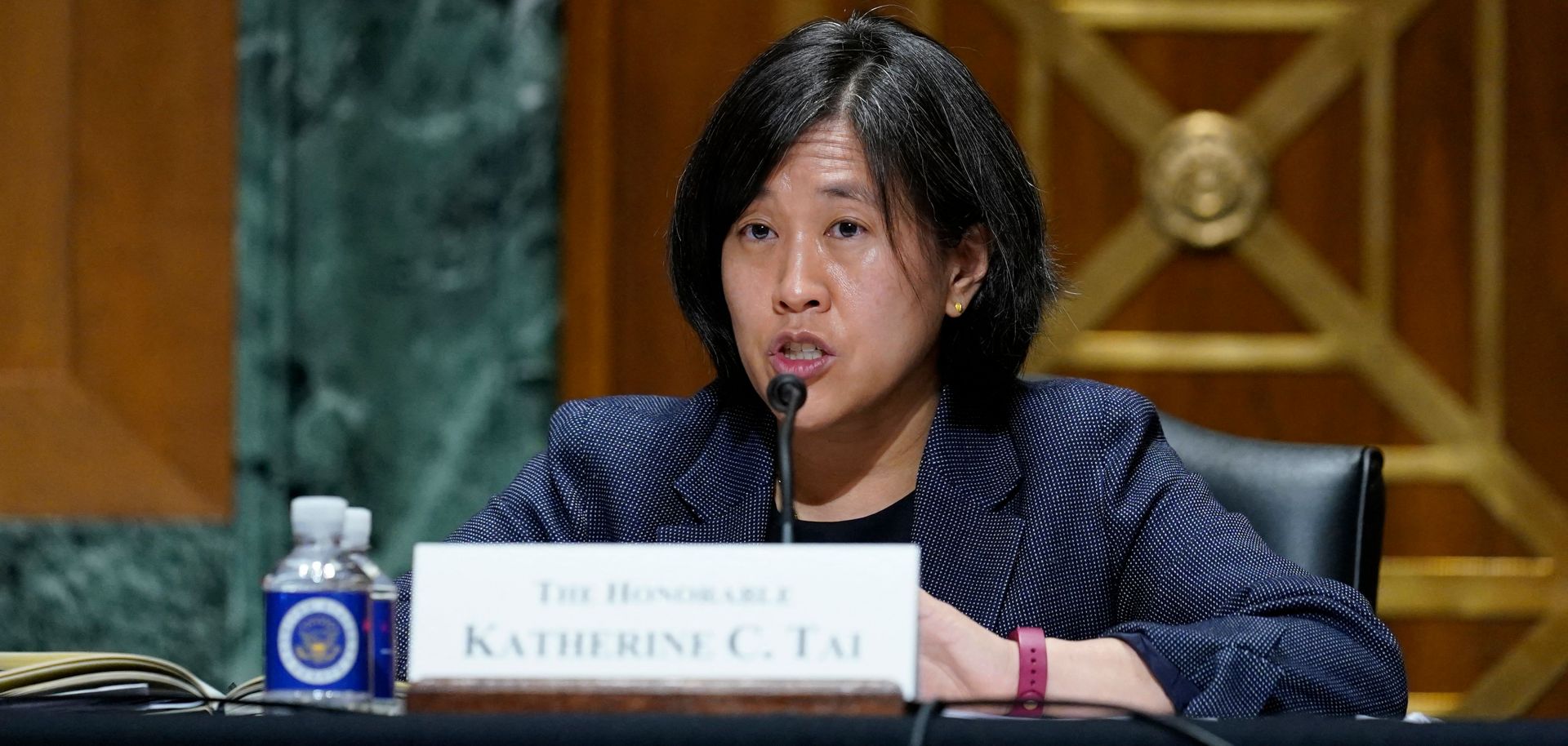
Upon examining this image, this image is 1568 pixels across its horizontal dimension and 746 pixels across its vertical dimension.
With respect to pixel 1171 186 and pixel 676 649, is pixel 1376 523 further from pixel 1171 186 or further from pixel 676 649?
pixel 1171 186

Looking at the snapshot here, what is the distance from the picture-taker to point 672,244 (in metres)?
1.75

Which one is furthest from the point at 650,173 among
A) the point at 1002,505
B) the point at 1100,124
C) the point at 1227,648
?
the point at 1227,648

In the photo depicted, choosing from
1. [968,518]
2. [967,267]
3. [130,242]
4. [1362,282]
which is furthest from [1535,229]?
[130,242]

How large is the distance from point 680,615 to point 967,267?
2.66ft

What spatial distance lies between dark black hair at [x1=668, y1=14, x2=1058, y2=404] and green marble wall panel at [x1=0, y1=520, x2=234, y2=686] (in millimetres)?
1431

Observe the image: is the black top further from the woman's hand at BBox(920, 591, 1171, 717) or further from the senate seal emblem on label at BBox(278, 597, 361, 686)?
the senate seal emblem on label at BBox(278, 597, 361, 686)

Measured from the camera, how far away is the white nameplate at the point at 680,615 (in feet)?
3.08

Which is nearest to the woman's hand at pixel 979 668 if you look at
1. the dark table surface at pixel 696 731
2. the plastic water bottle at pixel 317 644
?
the dark table surface at pixel 696 731

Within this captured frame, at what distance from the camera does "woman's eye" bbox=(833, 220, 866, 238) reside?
5.06ft

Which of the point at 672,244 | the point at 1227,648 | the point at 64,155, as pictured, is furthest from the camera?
the point at 64,155

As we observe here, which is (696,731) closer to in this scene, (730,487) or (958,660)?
(958,660)

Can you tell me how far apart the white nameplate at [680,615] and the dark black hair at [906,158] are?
2.14ft

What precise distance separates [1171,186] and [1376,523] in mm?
1442

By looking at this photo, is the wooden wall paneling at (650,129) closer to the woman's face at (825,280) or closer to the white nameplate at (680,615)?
the woman's face at (825,280)
